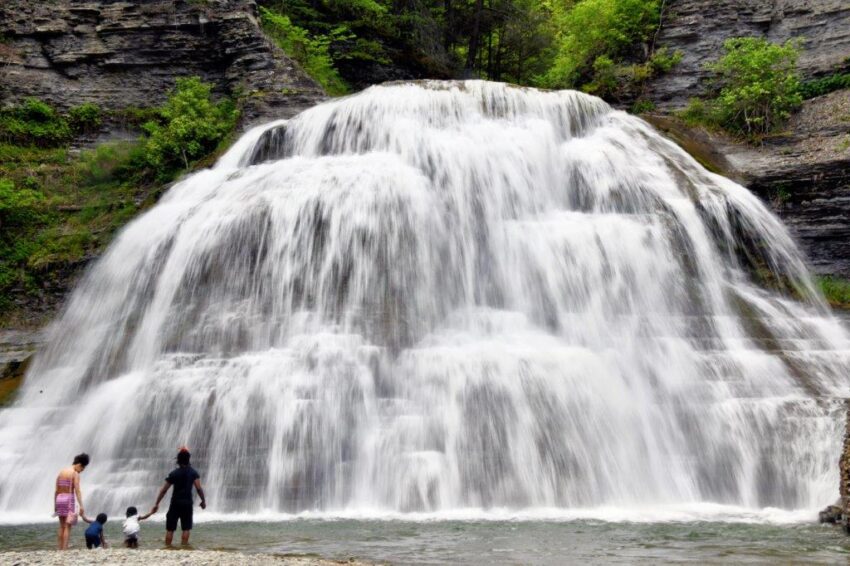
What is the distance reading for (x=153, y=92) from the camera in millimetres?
24969

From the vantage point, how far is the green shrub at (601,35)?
25.5 metres

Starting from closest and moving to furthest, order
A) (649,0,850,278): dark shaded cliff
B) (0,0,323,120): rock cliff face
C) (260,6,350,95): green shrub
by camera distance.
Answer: (649,0,850,278): dark shaded cliff
(0,0,323,120): rock cliff face
(260,6,350,95): green shrub

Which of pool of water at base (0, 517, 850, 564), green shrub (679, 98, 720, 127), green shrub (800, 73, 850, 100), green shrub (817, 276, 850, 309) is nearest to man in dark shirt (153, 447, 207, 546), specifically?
pool of water at base (0, 517, 850, 564)

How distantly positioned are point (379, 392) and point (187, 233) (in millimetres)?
7062

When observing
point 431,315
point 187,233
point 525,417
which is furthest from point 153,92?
point 525,417

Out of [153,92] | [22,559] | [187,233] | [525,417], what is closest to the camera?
[22,559]

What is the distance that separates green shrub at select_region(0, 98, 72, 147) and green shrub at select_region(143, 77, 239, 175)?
121 inches

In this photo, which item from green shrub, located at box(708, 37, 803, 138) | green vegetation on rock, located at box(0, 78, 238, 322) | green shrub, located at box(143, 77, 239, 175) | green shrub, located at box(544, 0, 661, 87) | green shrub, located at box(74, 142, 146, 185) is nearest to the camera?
green vegetation on rock, located at box(0, 78, 238, 322)

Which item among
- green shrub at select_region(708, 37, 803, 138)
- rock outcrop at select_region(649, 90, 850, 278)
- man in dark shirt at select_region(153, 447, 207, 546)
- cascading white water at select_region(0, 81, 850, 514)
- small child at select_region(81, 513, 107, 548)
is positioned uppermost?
green shrub at select_region(708, 37, 803, 138)

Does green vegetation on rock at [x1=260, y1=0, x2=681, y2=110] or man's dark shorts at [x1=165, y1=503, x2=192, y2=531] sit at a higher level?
green vegetation on rock at [x1=260, y1=0, x2=681, y2=110]

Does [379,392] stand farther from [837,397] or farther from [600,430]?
[837,397]

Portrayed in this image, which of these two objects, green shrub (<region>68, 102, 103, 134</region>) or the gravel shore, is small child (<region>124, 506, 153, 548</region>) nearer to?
the gravel shore

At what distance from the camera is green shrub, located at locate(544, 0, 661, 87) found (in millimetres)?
25453

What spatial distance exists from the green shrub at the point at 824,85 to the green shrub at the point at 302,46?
56.0 ft
